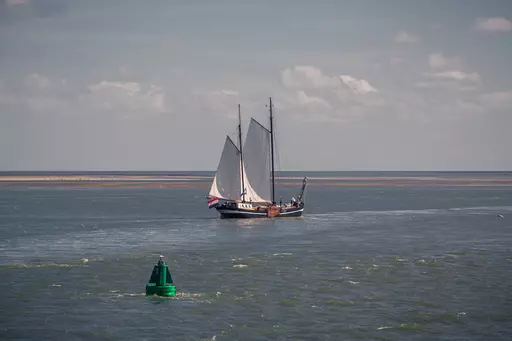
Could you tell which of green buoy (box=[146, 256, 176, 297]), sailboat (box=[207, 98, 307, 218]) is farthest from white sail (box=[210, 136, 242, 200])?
green buoy (box=[146, 256, 176, 297])

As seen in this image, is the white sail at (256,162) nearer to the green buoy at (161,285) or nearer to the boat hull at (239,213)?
the boat hull at (239,213)

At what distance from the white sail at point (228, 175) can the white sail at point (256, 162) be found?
1.53 metres

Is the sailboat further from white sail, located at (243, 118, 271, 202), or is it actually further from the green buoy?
the green buoy

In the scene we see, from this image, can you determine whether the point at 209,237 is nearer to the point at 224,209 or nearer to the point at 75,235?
the point at 75,235

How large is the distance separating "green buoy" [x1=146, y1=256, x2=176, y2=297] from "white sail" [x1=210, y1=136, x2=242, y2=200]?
71.0m

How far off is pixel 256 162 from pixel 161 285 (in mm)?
73995

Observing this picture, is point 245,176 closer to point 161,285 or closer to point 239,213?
point 239,213

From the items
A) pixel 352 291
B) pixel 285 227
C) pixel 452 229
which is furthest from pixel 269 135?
pixel 352 291

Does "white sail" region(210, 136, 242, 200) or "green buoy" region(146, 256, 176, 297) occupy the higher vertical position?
"white sail" region(210, 136, 242, 200)

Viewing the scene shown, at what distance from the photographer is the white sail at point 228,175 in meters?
123

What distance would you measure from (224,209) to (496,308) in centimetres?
7942

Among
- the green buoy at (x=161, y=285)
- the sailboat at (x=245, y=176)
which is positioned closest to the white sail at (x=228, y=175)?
the sailboat at (x=245, y=176)

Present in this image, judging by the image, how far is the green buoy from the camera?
50.5m

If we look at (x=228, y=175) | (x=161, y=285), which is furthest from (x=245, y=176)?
(x=161, y=285)
